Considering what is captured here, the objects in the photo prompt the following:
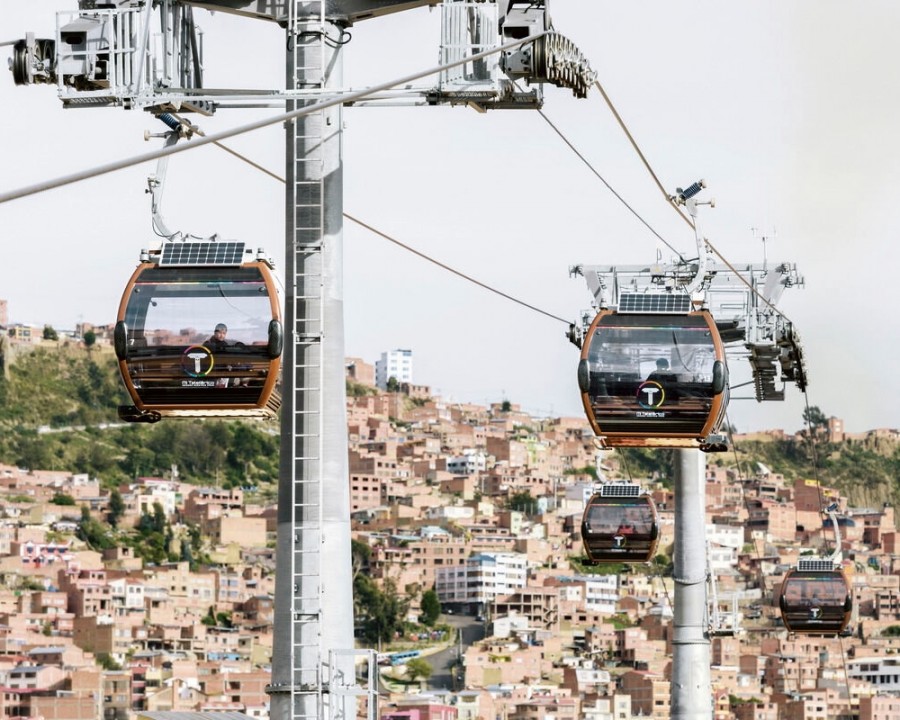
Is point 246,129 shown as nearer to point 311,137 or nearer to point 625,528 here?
point 311,137

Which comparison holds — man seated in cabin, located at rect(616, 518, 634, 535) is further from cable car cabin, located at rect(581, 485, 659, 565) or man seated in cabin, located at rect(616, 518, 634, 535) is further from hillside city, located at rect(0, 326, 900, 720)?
hillside city, located at rect(0, 326, 900, 720)

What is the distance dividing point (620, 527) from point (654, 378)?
12.2m

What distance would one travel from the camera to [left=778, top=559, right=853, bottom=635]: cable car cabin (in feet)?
106

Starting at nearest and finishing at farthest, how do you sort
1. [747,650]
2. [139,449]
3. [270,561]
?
1. [747,650]
2. [270,561]
3. [139,449]

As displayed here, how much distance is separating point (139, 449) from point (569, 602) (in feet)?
150

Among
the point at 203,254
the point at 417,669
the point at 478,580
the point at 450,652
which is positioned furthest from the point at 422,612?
the point at 203,254

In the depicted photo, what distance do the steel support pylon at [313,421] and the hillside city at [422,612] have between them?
95.3 metres

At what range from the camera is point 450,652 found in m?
152

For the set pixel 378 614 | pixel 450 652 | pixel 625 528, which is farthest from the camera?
pixel 378 614

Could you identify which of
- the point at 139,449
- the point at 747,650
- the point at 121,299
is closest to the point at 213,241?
the point at 121,299

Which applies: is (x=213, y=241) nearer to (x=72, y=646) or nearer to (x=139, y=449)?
(x=72, y=646)

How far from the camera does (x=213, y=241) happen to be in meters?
13.6

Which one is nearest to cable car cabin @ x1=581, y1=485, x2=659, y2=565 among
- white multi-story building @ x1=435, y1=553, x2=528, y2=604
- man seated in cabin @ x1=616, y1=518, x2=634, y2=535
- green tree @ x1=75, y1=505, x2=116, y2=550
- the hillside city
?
man seated in cabin @ x1=616, y1=518, x2=634, y2=535

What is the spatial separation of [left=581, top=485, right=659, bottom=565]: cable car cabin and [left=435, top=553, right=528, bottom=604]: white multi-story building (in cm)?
13549
